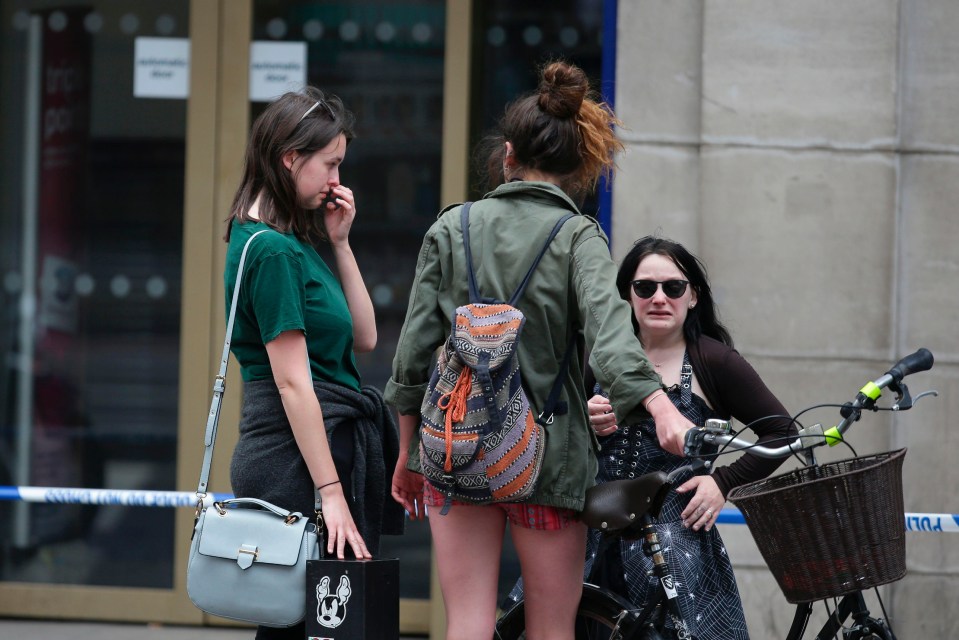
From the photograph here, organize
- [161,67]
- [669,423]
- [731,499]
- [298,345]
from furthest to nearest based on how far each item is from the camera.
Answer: [161,67]
[298,345]
[731,499]
[669,423]

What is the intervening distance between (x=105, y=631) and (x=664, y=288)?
3.71 meters

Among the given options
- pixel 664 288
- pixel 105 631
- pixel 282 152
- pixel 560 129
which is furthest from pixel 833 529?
pixel 105 631

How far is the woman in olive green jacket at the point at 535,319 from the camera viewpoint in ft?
10.0

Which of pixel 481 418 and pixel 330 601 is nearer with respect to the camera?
pixel 481 418

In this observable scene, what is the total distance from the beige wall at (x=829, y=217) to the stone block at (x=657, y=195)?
56 millimetres

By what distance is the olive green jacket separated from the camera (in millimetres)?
3018

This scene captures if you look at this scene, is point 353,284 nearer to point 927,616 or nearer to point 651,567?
point 651,567

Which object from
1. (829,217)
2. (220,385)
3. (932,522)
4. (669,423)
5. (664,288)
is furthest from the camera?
(829,217)

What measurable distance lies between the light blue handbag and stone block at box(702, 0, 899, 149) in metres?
3.05

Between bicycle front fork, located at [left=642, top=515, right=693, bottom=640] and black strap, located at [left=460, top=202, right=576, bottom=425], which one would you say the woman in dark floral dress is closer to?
bicycle front fork, located at [left=642, top=515, right=693, bottom=640]

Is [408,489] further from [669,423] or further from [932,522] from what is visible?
[932,522]

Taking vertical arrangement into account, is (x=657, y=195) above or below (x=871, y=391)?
above

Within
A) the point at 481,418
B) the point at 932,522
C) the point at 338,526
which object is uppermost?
the point at 481,418

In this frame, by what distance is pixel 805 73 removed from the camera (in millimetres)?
5492
